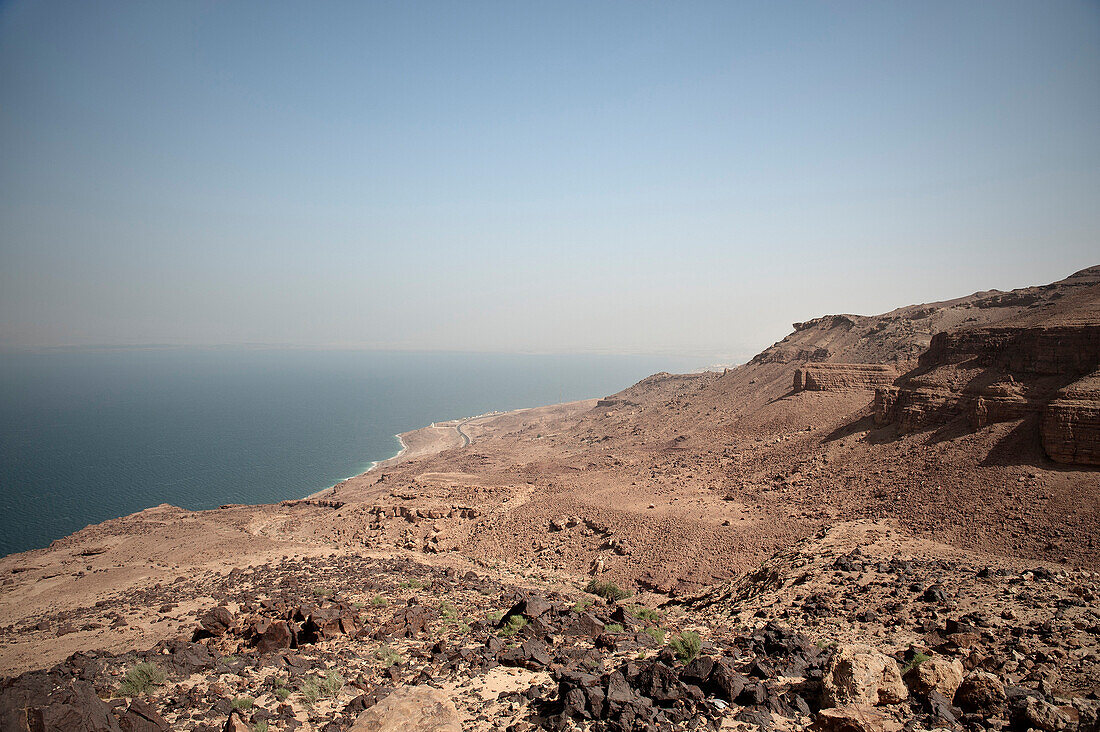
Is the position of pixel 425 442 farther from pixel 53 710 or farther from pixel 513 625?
pixel 53 710

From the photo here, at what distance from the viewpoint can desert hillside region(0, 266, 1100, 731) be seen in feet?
20.3

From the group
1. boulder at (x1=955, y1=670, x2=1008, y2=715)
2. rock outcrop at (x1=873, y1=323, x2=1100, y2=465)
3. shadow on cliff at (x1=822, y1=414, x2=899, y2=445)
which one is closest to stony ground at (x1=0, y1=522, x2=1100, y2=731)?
boulder at (x1=955, y1=670, x2=1008, y2=715)

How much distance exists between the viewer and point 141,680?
289 inches

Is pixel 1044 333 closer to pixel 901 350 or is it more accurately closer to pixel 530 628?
pixel 901 350

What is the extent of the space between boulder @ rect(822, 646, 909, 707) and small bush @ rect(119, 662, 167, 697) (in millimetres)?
9340

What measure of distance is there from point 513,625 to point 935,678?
21.9ft

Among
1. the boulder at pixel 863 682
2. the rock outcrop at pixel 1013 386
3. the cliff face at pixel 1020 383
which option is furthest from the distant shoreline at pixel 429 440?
the boulder at pixel 863 682

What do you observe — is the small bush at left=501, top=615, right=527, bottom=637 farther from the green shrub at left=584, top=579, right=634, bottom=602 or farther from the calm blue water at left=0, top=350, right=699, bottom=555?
the calm blue water at left=0, top=350, right=699, bottom=555

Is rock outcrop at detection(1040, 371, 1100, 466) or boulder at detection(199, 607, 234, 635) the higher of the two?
rock outcrop at detection(1040, 371, 1100, 466)

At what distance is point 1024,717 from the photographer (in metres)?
5.10

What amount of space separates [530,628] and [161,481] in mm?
60346

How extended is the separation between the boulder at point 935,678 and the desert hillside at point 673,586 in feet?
0.13

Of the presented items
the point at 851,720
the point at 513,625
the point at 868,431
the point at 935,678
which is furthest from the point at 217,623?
the point at 868,431

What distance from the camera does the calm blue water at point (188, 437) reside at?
46875mm
